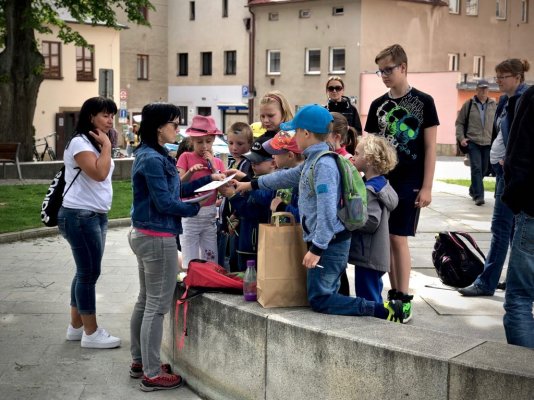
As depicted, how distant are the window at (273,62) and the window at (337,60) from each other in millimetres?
4565

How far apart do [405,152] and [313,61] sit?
48.7 m

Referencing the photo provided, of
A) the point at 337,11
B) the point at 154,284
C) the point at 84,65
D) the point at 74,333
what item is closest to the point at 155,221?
the point at 154,284

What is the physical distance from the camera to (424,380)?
457cm

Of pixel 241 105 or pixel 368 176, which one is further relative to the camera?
pixel 241 105

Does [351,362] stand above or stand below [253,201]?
below

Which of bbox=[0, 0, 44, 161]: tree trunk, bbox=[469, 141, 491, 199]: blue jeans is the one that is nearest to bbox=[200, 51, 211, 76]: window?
bbox=[0, 0, 44, 161]: tree trunk

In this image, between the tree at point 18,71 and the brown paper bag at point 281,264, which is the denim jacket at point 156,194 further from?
the tree at point 18,71

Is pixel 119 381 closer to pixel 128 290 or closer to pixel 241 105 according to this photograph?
pixel 128 290

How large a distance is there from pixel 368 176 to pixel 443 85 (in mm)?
42302

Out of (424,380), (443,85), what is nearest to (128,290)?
(424,380)

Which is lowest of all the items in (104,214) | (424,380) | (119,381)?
(119,381)

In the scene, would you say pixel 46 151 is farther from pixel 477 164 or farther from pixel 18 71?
pixel 477 164

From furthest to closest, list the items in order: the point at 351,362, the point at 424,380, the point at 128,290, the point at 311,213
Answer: the point at 128,290
the point at 311,213
the point at 351,362
the point at 424,380

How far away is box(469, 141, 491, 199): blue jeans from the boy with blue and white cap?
10.9 meters
